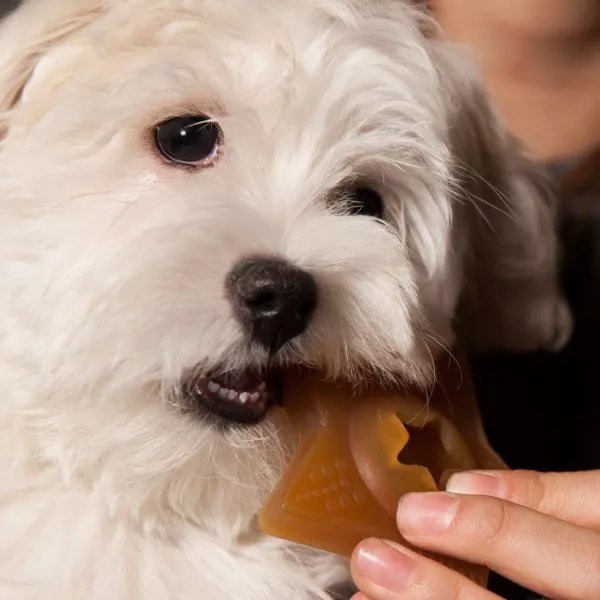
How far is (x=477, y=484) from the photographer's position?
938 mm

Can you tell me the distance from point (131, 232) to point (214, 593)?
16.9 inches

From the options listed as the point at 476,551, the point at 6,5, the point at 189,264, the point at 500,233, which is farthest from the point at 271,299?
the point at 6,5

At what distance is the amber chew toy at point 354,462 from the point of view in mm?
878

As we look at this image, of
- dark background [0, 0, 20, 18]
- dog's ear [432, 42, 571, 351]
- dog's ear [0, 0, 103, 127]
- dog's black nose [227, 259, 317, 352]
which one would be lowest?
dog's ear [432, 42, 571, 351]

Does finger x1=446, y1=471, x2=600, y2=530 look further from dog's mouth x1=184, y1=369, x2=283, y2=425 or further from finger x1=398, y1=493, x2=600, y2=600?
dog's mouth x1=184, y1=369, x2=283, y2=425

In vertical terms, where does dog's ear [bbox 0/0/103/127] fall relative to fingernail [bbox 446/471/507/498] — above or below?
above

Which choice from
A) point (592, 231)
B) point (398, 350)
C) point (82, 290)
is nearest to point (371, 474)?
point (398, 350)

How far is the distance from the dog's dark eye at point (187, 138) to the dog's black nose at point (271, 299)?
215 mm

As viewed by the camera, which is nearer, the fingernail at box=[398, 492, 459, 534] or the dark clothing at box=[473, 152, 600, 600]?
the fingernail at box=[398, 492, 459, 534]

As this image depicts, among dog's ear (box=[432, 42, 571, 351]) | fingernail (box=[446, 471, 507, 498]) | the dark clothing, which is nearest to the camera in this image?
fingernail (box=[446, 471, 507, 498])

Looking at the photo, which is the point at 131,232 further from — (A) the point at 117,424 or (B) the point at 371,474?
(B) the point at 371,474

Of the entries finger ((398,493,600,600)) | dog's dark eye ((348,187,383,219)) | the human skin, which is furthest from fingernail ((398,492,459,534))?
the human skin

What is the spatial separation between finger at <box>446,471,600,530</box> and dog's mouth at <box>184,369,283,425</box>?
0.23 metres

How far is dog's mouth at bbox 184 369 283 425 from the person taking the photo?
0.91 meters
